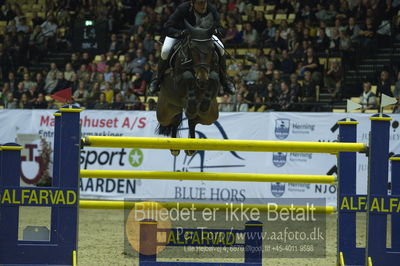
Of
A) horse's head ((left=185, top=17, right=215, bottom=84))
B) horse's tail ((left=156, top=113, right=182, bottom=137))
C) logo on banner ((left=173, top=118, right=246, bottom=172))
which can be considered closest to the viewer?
horse's head ((left=185, top=17, right=215, bottom=84))

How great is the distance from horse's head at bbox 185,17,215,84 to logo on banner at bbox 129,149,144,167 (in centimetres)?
677

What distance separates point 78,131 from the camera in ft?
15.6

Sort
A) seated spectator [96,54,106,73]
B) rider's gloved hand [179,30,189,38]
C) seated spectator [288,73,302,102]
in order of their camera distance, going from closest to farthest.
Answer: rider's gloved hand [179,30,189,38] < seated spectator [288,73,302,102] < seated spectator [96,54,106,73]

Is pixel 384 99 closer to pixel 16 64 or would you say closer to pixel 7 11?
pixel 16 64

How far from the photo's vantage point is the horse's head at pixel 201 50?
584 cm

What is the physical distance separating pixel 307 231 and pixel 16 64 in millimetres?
10744

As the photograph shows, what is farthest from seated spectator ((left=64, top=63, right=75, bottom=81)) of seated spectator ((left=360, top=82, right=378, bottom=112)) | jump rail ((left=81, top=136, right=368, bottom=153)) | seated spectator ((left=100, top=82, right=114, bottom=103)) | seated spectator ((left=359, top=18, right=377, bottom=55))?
jump rail ((left=81, top=136, right=368, bottom=153))

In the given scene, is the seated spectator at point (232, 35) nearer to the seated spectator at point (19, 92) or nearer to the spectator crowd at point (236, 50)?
the spectator crowd at point (236, 50)

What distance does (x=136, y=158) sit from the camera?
12.6 m

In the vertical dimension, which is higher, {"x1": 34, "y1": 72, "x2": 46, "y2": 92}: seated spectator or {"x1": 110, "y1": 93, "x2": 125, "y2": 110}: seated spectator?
{"x1": 34, "y1": 72, "x2": 46, "y2": 92}: seated spectator

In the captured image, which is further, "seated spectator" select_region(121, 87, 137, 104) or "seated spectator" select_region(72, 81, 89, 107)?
"seated spectator" select_region(121, 87, 137, 104)

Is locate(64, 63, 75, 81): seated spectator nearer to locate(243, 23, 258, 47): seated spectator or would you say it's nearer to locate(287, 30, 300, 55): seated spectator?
locate(243, 23, 258, 47): seated spectator

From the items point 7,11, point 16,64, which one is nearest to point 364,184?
point 16,64

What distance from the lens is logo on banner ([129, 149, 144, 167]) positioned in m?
12.6
